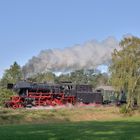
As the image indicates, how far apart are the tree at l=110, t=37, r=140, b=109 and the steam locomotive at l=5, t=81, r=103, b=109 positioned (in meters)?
4.70

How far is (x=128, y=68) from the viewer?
5291 centimetres

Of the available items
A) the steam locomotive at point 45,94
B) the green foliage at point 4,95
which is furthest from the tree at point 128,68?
the green foliage at point 4,95

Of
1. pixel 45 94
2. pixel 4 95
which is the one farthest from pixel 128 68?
pixel 4 95

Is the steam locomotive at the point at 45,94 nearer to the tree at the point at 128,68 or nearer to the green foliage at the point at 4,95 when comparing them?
the green foliage at the point at 4,95

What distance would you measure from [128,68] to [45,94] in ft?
35.1

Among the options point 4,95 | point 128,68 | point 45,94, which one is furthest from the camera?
point 128,68

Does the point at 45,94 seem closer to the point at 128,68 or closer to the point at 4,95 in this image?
the point at 4,95

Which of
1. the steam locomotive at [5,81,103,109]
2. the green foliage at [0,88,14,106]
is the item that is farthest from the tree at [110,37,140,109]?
the green foliage at [0,88,14,106]

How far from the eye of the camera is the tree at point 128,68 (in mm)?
50688

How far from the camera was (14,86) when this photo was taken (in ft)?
163

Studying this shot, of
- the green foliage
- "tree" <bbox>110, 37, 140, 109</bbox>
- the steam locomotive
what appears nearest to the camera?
the green foliage

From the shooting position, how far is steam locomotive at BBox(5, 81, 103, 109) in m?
47.7

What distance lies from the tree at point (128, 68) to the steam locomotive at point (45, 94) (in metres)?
4.70

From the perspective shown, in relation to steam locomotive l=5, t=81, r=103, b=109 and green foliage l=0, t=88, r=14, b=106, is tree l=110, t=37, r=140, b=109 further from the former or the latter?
green foliage l=0, t=88, r=14, b=106
